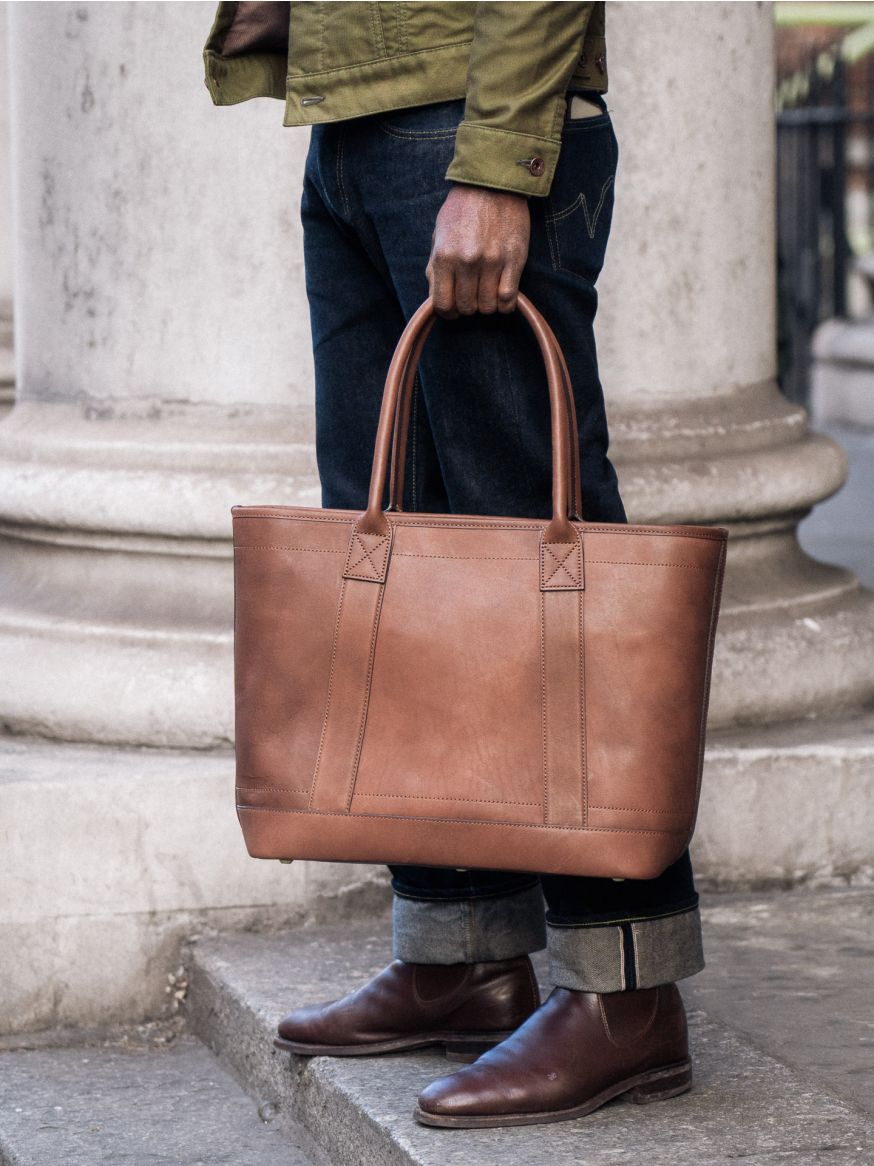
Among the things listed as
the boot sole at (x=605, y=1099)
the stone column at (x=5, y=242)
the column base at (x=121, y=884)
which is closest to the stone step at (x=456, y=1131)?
the boot sole at (x=605, y=1099)

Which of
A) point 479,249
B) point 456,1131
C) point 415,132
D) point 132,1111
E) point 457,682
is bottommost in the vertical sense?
point 132,1111

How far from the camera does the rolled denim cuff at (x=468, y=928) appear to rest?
2502mm

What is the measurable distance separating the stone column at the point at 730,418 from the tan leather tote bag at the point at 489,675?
3.78 feet

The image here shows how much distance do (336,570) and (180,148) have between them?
1444mm

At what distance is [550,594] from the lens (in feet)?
6.77

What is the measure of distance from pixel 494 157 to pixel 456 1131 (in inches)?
45.1

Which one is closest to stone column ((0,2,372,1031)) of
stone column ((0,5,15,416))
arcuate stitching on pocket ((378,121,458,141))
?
arcuate stitching on pocket ((378,121,458,141))

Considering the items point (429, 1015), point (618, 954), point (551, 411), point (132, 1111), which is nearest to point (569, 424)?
point (551, 411)

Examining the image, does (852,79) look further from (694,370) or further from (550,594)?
(550,594)

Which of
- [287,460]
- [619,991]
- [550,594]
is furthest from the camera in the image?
[287,460]

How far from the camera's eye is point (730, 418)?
357 cm

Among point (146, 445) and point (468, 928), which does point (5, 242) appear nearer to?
point (146, 445)

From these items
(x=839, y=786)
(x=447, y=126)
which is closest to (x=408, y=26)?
(x=447, y=126)

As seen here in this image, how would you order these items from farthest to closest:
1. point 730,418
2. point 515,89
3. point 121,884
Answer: point 730,418 < point 121,884 < point 515,89
